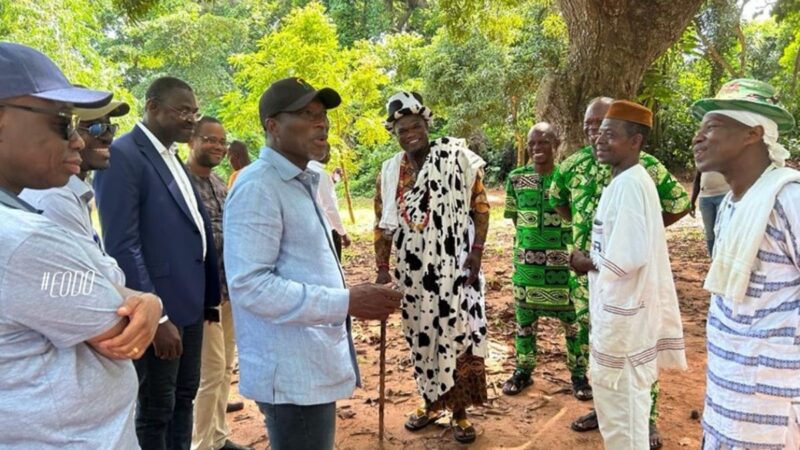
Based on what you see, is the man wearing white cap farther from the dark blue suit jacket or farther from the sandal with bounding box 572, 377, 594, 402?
the sandal with bounding box 572, 377, 594, 402

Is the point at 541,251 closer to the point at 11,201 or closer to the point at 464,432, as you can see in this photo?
the point at 464,432

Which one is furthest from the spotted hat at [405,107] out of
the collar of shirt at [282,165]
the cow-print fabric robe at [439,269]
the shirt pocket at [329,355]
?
the shirt pocket at [329,355]

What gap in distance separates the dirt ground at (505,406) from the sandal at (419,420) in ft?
0.14

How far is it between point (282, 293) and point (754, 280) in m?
1.75

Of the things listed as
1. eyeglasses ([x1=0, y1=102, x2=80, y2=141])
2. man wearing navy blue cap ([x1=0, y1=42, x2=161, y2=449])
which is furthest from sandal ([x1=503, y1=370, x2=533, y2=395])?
eyeglasses ([x1=0, y1=102, x2=80, y2=141])

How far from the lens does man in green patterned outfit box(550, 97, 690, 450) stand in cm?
350

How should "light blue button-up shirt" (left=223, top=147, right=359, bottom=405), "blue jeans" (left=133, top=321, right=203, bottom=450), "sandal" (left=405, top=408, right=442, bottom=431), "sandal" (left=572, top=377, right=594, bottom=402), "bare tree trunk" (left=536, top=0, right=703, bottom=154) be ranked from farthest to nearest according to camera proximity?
"bare tree trunk" (left=536, top=0, right=703, bottom=154) → "sandal" (left=572, top=377, right=594, bottom=402) → "sandal" (left=405, top=408, right=442, bottom=431) → "blue jeans" (left=133, top=321, right=203, bottom=450) → "light blue button-up shirt" (left=223, top=147, right=359, bottom=405)

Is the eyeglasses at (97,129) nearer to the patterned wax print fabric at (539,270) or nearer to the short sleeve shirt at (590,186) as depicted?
the short sleeve shirt at (590,186)

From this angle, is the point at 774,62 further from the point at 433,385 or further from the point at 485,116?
the point at 433,385

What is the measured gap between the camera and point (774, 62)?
19828 millimetres

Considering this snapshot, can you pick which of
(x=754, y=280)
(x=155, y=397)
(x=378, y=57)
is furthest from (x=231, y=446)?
(x=378, y=57)

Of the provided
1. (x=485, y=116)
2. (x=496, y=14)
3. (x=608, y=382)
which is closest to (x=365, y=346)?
(x=608, y=382)

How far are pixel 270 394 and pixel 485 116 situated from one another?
47.8 ft

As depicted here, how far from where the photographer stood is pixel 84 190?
2363 millimetres
